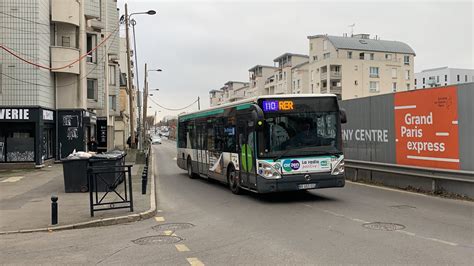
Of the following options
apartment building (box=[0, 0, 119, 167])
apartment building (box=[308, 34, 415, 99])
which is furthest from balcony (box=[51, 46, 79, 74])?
apartment building (box=[308, 34, 415, 99])

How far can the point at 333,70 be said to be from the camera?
87062mm

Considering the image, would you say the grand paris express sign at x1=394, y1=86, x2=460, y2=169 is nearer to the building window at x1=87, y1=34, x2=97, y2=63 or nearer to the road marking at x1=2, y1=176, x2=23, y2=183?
the road marking at x1=2, y1=176, x2=23, y2=183

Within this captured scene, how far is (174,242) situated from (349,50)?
282 feet

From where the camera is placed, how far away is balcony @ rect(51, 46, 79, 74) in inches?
1091

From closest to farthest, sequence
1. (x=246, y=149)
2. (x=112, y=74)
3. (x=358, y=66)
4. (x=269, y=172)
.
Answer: (x=269, y=172)
(x=246, y=149)
(x=112, y=74)
(x=358, y=66)

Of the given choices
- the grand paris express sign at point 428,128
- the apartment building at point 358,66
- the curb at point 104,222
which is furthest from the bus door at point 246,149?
the apartment building at point 358,66

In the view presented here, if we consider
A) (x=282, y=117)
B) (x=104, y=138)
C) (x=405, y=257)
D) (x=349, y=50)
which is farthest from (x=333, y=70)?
(x=405, y=257)

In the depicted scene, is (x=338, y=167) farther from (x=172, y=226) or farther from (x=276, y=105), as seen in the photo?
(x=172, y=226)

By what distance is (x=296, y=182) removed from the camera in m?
12.4

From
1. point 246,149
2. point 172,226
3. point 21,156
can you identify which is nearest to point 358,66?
point 21,156

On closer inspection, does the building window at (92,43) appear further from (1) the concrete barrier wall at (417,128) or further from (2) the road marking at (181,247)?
(2) the road marking at (181,247)

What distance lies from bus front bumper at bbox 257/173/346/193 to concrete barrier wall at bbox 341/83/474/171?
338 centimetres

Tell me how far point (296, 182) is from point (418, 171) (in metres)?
4.16

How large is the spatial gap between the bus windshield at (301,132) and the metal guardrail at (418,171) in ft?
9.68
